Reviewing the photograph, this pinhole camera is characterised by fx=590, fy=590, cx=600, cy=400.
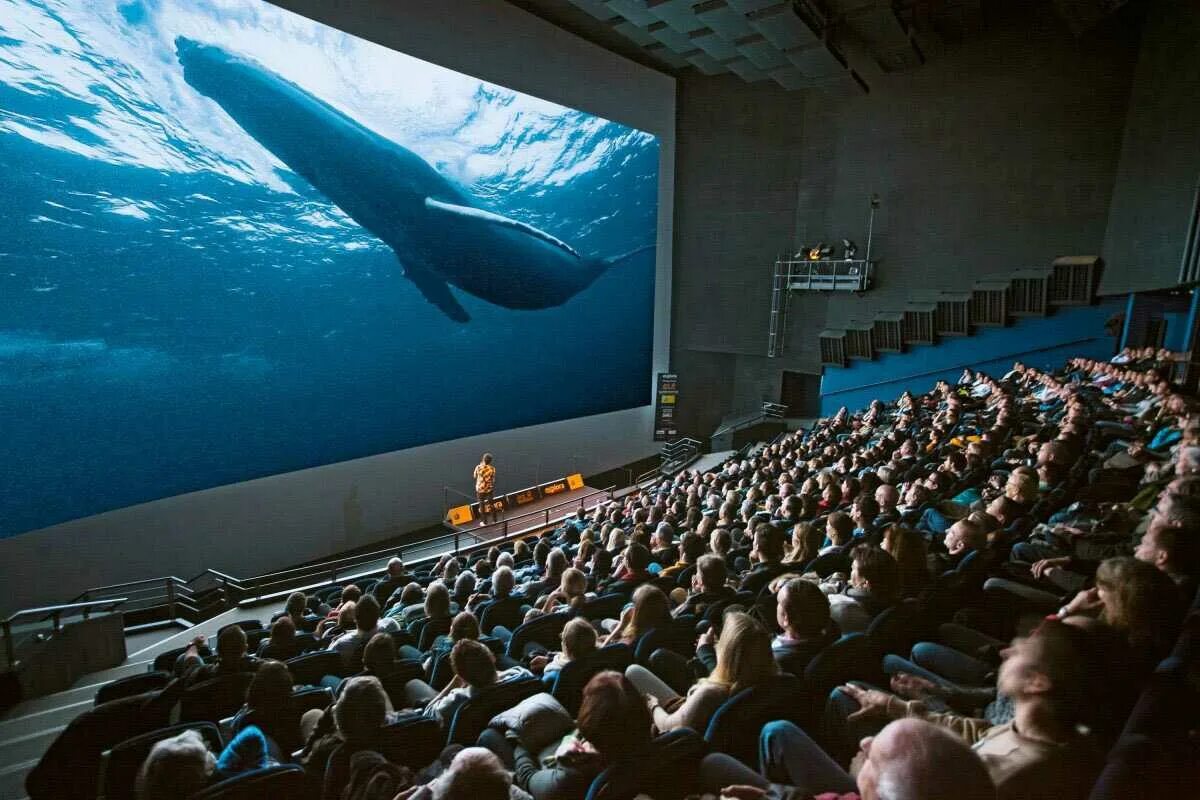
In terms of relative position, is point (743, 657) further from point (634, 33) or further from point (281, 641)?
point (634, 33)

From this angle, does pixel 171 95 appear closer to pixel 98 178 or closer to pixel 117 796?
pixel 98 178

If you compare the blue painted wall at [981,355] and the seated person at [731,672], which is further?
the blue painted wall at [981,355]

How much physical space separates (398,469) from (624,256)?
776 cm

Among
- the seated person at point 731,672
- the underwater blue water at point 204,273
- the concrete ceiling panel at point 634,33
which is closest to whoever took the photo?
the seated person at point 731,672

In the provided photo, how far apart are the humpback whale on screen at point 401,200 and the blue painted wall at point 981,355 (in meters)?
6.66

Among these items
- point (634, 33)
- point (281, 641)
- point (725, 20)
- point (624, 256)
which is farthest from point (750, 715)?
point (634, 33)

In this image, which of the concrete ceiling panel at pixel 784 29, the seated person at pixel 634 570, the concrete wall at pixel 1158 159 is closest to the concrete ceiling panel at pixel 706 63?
the concrete ceiling panel at pixel 784 29

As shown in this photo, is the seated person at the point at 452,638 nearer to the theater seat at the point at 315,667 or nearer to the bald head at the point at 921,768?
the theater seat at the point at 315,667

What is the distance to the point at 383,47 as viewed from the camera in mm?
10250

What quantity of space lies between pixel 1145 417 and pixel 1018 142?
9090 millimetres

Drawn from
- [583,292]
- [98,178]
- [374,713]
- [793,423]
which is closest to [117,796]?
[374,713]

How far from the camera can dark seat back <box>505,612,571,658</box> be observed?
10.4ft

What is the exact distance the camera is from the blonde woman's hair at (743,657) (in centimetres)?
184

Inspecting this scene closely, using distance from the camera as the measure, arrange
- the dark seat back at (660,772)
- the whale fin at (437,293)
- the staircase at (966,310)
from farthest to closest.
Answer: the whale fin at (437,293)
the staircase at (966,310)
the dark seat back at (660,772)
